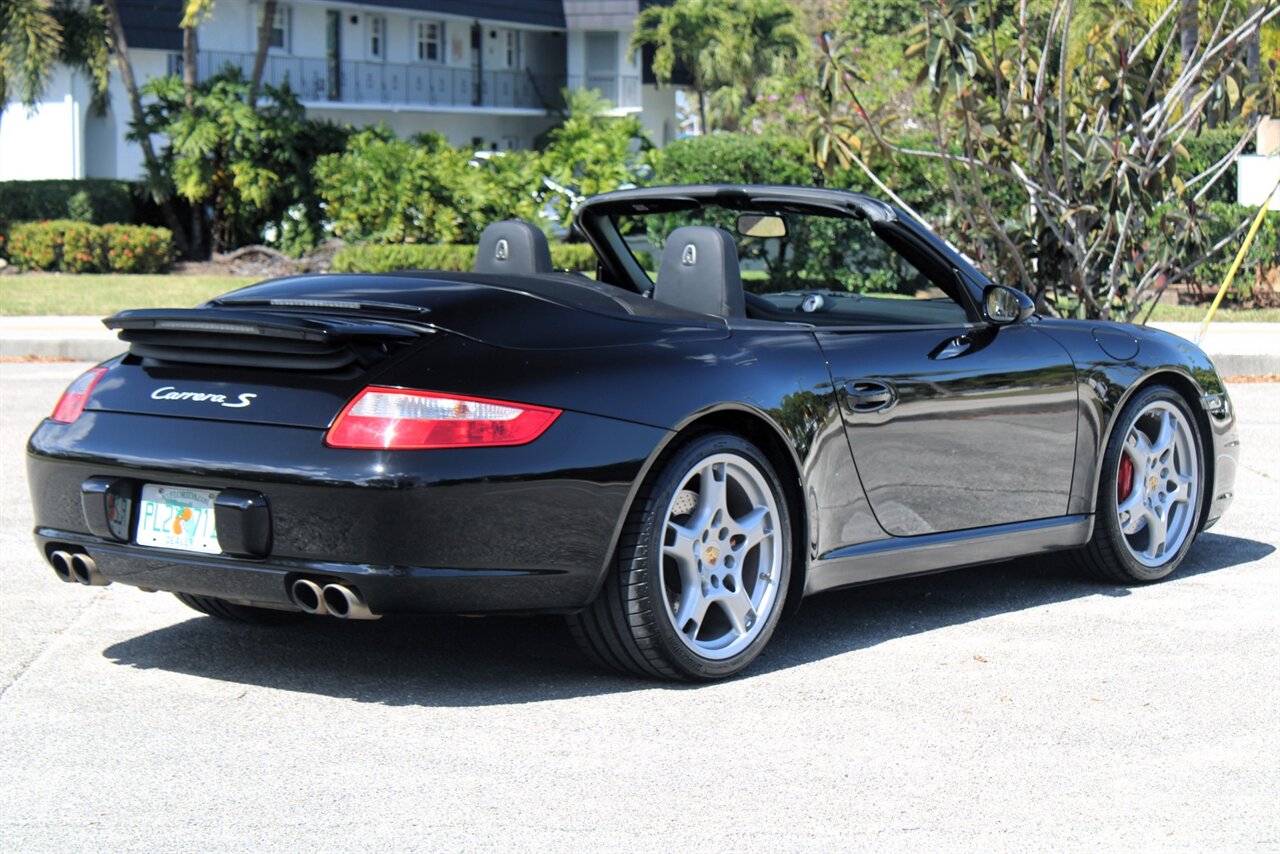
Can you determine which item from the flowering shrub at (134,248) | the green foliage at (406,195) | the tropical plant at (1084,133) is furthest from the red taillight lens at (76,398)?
the flowering shrub at (134,248)

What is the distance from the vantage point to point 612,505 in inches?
194

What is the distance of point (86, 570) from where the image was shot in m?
5.20

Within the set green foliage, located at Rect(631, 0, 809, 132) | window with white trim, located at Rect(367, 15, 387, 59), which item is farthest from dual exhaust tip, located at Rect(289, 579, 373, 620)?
green foliage, located at Rect(631, 0, 809, 132)

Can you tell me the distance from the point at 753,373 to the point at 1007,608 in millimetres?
1625

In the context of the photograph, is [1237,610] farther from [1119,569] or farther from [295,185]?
[295,185]

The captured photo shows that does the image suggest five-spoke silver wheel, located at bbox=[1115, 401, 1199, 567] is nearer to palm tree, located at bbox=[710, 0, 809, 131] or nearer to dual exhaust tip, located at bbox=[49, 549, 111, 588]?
dual exhaust tip, located at bbox=[49, 549, 111, 588]

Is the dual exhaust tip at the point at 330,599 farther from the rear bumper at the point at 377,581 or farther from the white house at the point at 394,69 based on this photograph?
the white house at the point at 394,69

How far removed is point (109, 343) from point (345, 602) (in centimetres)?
1236

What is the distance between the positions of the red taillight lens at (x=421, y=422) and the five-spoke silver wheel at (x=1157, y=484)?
9.09 feet

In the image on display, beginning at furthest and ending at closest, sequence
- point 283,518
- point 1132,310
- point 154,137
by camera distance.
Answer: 1. point 154,137
2. point 1132,310
3. point 283,518

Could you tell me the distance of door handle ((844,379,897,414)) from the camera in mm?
5641

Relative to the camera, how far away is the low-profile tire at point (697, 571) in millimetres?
5016

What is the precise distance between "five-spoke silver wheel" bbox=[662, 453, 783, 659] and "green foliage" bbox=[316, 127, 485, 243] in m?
20.4

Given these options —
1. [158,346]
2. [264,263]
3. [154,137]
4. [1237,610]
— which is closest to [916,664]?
[1237,610]
